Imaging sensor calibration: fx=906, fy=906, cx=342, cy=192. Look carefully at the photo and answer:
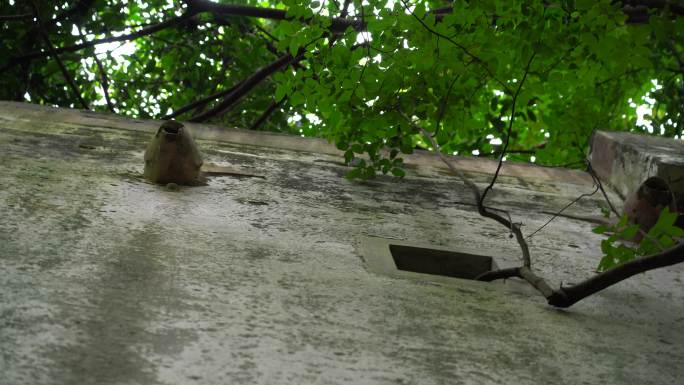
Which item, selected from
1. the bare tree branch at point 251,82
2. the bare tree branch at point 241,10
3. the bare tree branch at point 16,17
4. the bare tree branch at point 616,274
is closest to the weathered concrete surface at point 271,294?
the bare tree branch at point 616,274

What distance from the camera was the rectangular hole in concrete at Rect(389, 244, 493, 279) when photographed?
418 cm

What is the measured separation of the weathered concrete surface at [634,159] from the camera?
209 inches

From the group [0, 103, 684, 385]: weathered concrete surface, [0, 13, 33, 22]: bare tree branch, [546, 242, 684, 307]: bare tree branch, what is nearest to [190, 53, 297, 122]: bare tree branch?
[0, 13, 33, 22]: bare tree branch

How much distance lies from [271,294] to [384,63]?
231cm

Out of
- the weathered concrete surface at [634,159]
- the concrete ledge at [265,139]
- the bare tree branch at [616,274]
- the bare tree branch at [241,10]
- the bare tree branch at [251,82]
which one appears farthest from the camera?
the bare tree branch at [251,82]

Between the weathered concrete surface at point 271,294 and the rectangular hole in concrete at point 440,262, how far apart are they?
0.40ft

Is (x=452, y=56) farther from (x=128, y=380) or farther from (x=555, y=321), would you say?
(x=128, y=380)

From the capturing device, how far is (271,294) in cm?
312

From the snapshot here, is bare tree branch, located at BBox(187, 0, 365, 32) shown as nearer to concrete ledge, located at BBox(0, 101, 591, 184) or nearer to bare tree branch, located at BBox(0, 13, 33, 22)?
concrete ledge, located at BBox(0, 101, 591, 184)

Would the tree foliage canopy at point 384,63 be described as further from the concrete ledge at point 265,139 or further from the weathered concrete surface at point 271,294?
the weathered concrete surface at point 271,294

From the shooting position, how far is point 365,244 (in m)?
4.05

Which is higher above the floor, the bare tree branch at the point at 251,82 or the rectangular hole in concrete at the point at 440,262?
the bare tree branch at the point at 251,82

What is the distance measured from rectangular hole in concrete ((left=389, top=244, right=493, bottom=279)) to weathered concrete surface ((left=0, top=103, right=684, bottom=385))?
0.12 m

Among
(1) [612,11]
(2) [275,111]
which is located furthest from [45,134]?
(2) [275,111]
